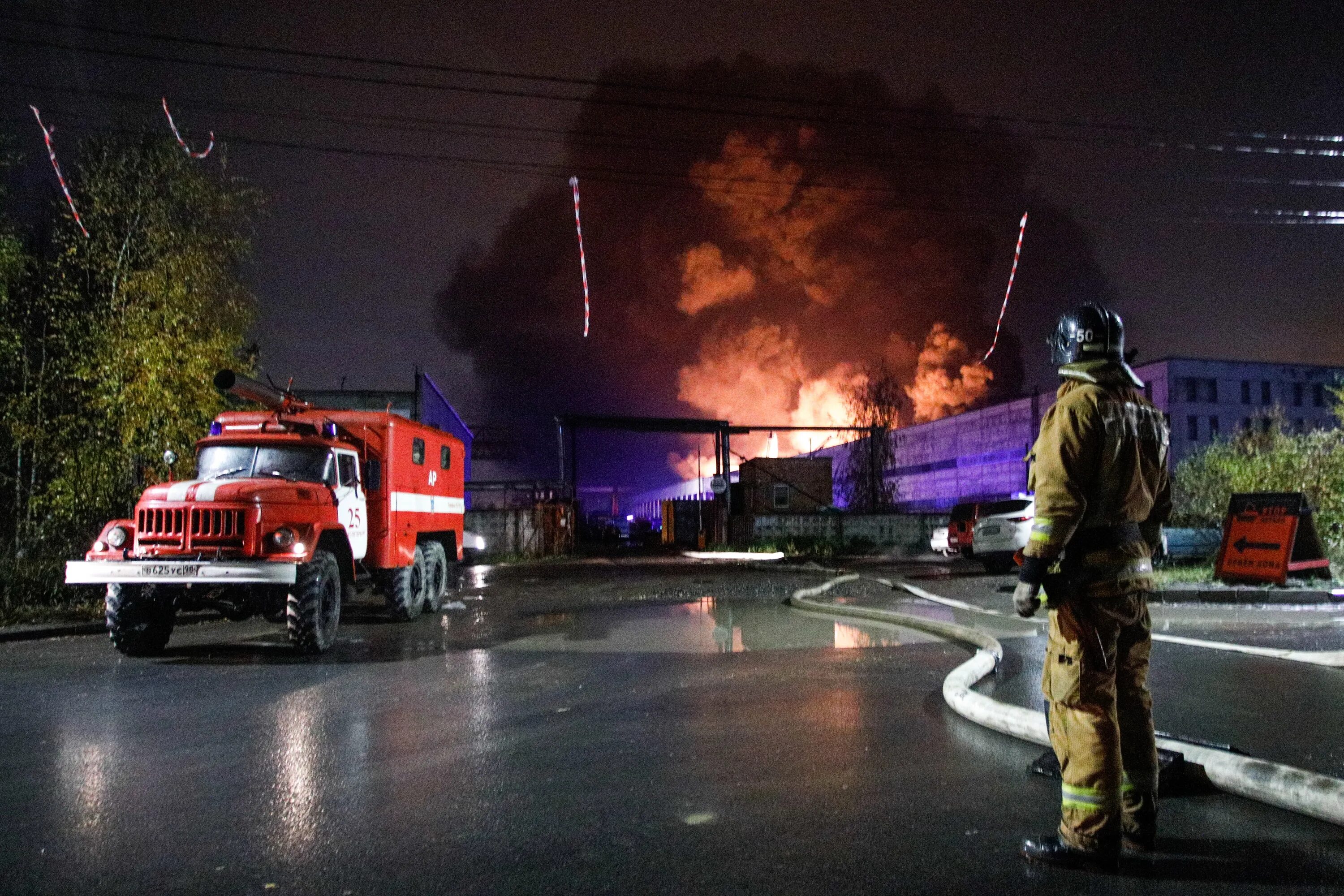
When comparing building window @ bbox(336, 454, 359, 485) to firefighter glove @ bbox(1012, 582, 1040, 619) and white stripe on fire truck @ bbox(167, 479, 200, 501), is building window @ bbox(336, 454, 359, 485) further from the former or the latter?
firefighter glove @ bbox(1012, 582, 1040, 619)

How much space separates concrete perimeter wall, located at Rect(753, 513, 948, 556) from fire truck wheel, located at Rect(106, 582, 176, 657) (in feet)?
75.4

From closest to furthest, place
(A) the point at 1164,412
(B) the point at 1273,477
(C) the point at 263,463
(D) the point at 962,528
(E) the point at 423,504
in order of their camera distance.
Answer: (C) the point at 263,463, (E) the point at 423,504, (B) the point at 1273,477, (D) the point at 962,528, (A) the point at 1164,412

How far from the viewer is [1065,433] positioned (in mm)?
3428

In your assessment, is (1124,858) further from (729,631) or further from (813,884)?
(729,631)

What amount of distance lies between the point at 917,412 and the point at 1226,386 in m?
18.3

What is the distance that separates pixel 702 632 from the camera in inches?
405

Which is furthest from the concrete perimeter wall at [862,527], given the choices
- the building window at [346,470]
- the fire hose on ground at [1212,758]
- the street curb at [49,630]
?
the fire hose on ground at [1212,758]

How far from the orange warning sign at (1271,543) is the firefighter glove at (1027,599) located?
1118 centimetres

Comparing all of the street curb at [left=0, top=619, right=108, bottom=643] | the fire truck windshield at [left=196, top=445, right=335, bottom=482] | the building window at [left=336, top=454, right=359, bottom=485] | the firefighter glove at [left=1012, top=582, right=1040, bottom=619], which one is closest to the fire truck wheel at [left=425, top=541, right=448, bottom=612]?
the building window at [left=336, top=454, right=359, bottom=485]

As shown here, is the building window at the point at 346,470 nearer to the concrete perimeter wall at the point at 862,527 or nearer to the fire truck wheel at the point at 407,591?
the fire truck wheel at the point at 407,591

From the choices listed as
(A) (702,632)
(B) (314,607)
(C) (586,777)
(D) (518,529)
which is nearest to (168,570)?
(B) (314,607)

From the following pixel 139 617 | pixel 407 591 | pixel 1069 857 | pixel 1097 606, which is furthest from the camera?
pixel 407 591

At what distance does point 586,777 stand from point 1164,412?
53553 millimetres

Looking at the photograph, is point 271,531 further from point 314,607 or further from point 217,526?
point 314,607
